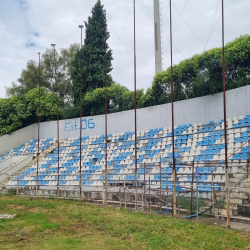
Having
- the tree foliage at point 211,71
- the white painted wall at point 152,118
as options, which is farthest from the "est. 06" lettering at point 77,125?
the tree foliage at point 211,71

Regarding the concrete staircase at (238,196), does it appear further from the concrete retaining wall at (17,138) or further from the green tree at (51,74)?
the green tree at (51,74)

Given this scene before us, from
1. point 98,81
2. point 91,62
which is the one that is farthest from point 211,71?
point 91,62

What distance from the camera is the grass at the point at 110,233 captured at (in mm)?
7652

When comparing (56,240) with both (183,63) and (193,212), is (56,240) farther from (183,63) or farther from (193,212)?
(183,63)

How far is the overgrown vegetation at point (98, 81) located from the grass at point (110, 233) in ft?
33.9

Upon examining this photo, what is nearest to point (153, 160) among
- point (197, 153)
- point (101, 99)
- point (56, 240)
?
point (197, 153)

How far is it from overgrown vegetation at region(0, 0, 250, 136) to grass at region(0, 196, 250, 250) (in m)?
10.3

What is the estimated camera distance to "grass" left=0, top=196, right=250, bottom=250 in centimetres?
765

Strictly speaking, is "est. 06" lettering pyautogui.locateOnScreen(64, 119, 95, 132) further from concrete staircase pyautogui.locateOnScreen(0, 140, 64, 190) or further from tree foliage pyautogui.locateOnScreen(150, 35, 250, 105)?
tree foliage pyautogui.locateOnScreen(150, 35, 250, 105)

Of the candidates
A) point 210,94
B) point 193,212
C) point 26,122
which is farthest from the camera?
point 26,122

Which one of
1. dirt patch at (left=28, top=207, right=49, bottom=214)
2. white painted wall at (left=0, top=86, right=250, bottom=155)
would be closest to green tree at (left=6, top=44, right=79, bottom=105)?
white painted wall at (left=0, top=86, right=250, bottom=155)

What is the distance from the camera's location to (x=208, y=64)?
2133cm

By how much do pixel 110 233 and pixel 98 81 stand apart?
2688 cm

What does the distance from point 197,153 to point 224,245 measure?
9924 millimetres
